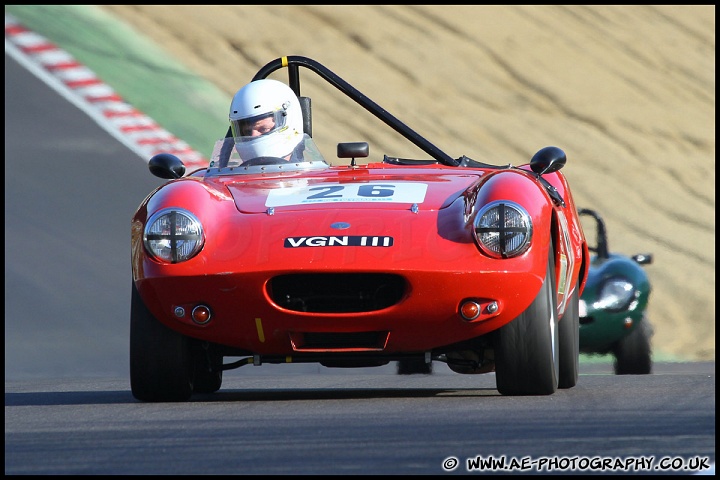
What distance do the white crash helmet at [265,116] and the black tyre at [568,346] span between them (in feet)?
5.37

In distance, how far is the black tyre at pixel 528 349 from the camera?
6.41m

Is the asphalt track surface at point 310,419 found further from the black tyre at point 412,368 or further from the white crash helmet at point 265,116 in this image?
the white crash helmet at point 265,116

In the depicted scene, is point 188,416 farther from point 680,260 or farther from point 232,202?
point 680,260

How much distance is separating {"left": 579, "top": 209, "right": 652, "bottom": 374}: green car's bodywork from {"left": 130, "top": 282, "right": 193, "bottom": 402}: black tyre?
15.7 feet

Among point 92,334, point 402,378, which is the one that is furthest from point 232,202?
point 92,334

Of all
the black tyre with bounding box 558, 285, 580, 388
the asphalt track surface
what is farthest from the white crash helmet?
the black tyre with bounding box 558, 285, 580, 388

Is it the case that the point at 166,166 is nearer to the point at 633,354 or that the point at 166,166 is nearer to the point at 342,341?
the point at 342,341

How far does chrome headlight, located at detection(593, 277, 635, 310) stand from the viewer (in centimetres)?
1096

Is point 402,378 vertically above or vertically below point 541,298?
below

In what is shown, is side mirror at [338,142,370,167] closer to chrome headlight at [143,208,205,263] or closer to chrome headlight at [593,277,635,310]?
chrome headlight at [143,208,205,263]

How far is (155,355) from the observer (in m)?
6.61

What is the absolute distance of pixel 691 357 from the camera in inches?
A: 589

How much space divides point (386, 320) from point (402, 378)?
9.58 feet

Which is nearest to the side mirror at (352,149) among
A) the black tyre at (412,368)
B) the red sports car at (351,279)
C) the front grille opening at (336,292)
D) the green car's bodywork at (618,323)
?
the red sports car at (351,279)
